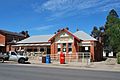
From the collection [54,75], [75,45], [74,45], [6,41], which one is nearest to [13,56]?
[74,45]

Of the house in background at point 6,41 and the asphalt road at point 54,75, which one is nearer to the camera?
the asphalt road at point 54,75

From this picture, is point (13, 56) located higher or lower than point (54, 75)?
higher

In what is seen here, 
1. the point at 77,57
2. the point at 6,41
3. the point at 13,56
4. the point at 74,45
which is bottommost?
the point at 77,57

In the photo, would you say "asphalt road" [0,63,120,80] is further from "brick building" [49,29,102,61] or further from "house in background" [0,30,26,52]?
"house in background" [0,30,26,52]

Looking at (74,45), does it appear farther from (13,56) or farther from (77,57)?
(13,56)

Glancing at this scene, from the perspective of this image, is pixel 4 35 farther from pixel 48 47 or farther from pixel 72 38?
pixel 72 38

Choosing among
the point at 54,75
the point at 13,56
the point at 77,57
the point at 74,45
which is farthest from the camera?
the point at 74,45

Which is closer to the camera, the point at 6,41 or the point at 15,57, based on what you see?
the point at 15,57

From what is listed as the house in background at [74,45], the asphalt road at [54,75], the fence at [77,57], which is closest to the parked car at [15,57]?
the fence at [77,57]

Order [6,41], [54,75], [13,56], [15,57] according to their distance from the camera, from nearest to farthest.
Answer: [54,75]
[15,57]
[13,56]
[6,41]

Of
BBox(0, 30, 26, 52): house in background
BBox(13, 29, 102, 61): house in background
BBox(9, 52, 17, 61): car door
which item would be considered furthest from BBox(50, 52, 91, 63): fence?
BBox(0, 30, 26, 52): house in background

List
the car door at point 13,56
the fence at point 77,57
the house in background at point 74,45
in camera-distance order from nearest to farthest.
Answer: the car door at point 13,56, the fence at point 77,57, the house in background at point 74,45

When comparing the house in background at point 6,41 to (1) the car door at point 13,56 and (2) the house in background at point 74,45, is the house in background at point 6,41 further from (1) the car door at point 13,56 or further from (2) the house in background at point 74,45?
(1) the car door at point 13,56

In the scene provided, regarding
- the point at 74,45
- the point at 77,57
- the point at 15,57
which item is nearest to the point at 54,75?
the point at 15,57
